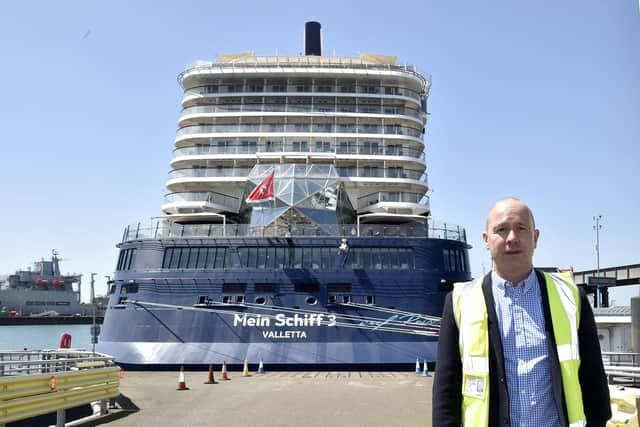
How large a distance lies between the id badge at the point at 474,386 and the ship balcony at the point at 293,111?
2956cm

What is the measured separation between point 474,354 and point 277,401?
12.7 metres

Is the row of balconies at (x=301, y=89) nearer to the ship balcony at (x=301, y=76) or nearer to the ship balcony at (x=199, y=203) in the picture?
the ship balcony at (x=301, y=76)

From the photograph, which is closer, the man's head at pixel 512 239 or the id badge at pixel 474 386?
the id badge at pixel 474 386

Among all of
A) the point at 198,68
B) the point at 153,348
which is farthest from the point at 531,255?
the point at 198,68

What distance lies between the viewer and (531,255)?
3688mm

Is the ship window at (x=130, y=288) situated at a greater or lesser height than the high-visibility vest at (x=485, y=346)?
greater

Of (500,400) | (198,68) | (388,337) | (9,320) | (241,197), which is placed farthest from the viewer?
(9,320)

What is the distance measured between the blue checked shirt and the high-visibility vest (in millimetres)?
79

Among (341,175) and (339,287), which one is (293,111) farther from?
(339,287)

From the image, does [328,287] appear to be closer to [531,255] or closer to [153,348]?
[153,348]

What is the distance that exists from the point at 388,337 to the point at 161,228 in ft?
33.7

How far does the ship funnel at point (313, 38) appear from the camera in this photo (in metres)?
42.4

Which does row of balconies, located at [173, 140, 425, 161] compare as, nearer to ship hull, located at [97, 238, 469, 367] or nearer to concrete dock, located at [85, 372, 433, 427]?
ship hull, located at [97, 238, 469, 367]

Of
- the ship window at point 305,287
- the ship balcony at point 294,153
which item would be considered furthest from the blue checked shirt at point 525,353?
the ship balcony at point 294,153
